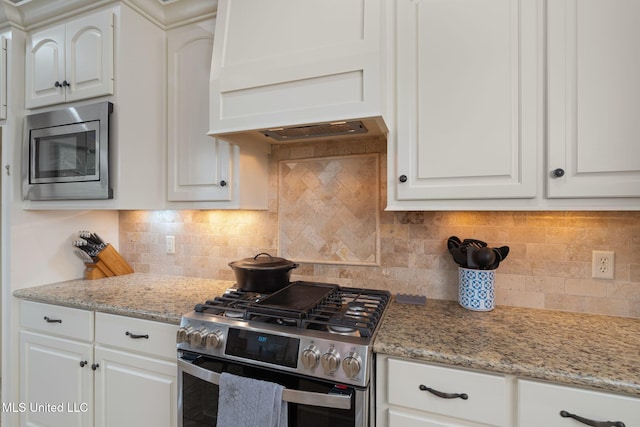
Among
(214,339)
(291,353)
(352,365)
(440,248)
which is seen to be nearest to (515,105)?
(440,248)

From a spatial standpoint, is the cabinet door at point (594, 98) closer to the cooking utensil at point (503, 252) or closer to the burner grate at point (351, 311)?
the cooking utensil at point (503, 252)

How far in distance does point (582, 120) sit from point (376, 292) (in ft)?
3.53

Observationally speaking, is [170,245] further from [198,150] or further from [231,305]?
[231,305]

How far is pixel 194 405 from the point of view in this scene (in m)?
1.28

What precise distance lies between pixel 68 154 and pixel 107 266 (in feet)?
2.61

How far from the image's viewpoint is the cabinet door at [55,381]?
5.21 ft

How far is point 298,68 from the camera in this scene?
1301mm

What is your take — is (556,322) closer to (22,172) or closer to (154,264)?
(154,264)

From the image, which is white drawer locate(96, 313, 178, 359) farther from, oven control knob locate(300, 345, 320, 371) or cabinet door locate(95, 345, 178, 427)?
oven control knob locate(300, 345, 320, 371)

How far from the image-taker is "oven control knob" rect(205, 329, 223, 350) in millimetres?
1214

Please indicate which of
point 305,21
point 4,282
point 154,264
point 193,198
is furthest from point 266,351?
point 4,282

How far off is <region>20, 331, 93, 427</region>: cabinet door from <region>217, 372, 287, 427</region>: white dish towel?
904 millimetres
